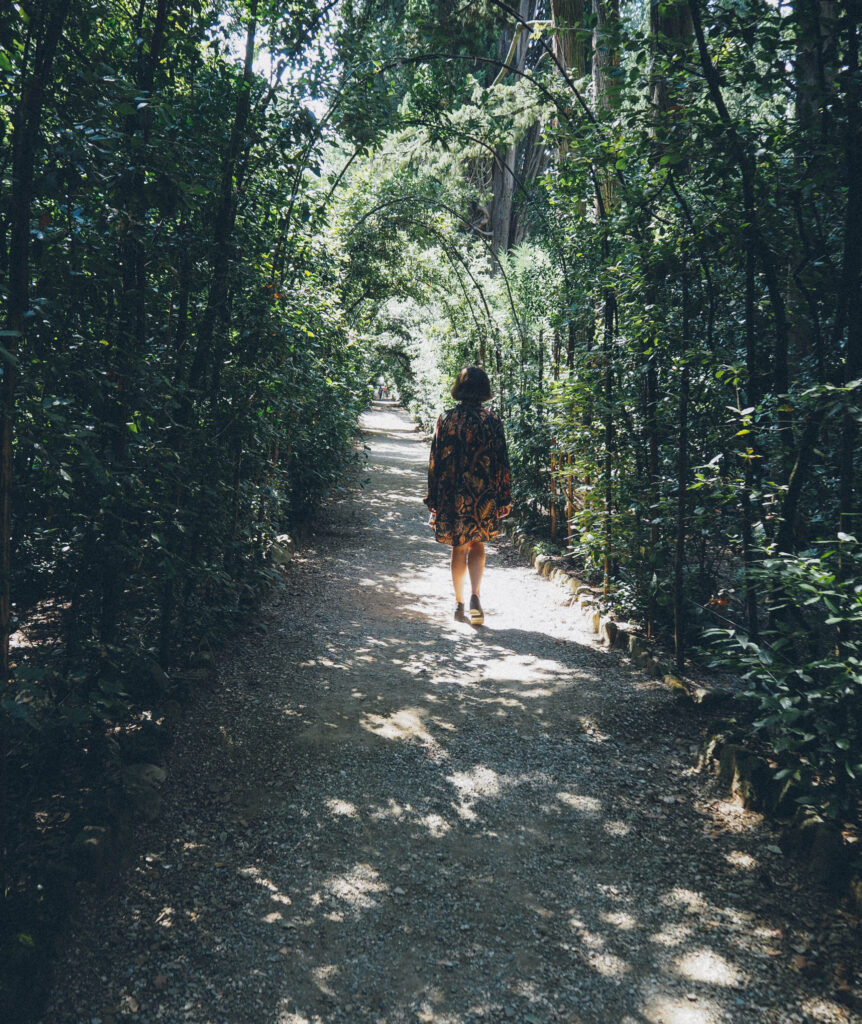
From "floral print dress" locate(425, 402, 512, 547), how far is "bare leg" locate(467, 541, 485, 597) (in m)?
0.08

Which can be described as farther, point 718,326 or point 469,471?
point 469,471

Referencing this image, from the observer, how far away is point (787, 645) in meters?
2.40

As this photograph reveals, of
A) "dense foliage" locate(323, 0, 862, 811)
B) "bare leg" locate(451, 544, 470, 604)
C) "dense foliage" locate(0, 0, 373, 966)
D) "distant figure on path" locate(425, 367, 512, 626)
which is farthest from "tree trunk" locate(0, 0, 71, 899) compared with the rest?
"bare leg" locate(451, 544, 470, 604)

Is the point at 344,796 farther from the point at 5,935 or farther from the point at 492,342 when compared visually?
the point at 492,342

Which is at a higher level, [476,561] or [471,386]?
[471,386]

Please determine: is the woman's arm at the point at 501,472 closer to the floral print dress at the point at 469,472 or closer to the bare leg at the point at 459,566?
the floral print dress at the point at 469,472

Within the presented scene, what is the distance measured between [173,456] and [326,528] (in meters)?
5.25

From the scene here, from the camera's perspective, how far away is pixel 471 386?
4793 millimetres

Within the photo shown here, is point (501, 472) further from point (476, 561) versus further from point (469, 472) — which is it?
point (476, 561)

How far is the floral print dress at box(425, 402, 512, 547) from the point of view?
482 cm

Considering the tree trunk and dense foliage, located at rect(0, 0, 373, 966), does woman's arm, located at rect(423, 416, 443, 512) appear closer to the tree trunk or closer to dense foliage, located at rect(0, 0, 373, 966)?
dense foliage, located at rect(0, 0, 373, 966)

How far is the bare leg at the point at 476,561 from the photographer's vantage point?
4.96m

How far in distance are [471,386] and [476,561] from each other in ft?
4.14

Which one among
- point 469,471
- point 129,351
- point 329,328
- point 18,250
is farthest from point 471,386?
point 18,250
